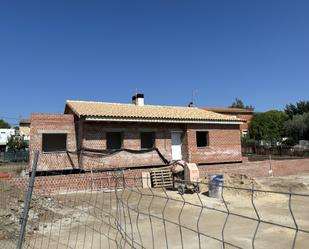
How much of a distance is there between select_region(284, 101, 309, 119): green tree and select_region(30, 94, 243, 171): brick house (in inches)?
1383

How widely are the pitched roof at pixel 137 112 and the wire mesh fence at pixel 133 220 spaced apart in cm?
456

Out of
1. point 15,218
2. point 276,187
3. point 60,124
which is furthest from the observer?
point 60,124

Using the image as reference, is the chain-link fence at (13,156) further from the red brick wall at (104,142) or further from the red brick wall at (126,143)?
the red brick wall at (126,143)

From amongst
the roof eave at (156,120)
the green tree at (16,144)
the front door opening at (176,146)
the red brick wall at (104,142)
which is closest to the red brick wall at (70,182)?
the red brick wall at (104,142)

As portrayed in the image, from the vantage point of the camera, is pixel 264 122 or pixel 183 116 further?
pixel 264 122

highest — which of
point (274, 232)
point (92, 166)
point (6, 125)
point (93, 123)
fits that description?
point (6, 125)

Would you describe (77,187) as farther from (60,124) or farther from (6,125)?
(6,125)

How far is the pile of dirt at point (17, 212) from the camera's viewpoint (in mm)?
9703

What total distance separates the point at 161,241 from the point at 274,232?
10.4ft

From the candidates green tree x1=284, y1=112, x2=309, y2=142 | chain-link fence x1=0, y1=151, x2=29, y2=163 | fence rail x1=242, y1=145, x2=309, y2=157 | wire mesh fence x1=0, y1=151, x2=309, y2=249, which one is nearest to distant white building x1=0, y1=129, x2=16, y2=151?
chain-link fence x1=0, y1=151, x2=29, y2=163

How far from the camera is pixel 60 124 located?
72.4 feet

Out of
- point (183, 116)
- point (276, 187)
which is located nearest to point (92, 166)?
point (183, 116)

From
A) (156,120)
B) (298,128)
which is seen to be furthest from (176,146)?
(298,128)

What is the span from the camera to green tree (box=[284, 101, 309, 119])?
5791 cm
